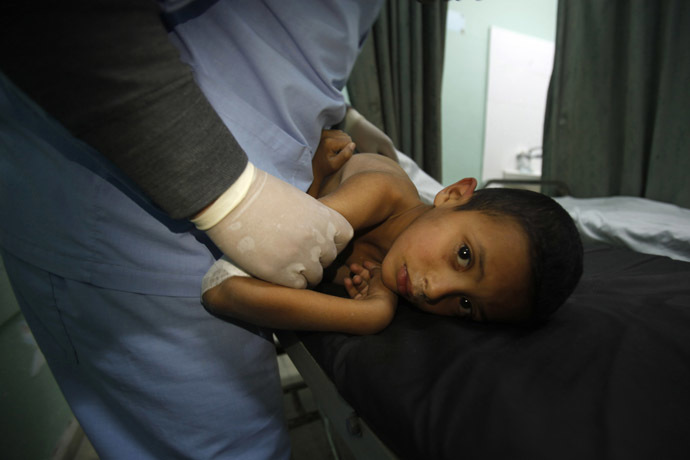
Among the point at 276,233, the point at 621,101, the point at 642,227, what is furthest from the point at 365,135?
the point at 621,101

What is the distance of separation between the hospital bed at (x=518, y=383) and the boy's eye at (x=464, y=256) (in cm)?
12

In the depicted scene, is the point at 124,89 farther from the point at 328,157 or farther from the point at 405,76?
the point at 405,76

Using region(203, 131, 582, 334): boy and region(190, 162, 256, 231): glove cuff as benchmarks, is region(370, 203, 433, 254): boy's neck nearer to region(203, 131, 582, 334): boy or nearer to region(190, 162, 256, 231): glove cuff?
region(203, 131, 582, 334): boy

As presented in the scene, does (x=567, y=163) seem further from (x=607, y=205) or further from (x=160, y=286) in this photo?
(x=160, y=286)

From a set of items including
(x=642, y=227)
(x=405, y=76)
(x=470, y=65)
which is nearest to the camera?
(x=642, y=227)

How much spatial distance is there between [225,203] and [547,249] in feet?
1.94

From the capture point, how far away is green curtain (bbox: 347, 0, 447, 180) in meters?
2.06

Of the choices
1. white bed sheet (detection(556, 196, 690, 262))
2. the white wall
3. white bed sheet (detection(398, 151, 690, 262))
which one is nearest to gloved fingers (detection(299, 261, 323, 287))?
white bed sheet (detection(398, 151, 690, 262))

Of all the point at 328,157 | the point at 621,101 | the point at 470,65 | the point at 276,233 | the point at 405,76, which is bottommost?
the point at 276,233

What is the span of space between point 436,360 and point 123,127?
1.64ft

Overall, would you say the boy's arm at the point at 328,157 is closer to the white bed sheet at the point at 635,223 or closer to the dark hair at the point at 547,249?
the dark hair at the point at 547,249

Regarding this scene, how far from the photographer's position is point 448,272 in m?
0.66

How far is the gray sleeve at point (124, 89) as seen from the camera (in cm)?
29

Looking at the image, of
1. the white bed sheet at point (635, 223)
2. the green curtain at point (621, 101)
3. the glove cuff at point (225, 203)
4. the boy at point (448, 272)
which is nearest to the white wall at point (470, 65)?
the green curtain at point (621, 101)
